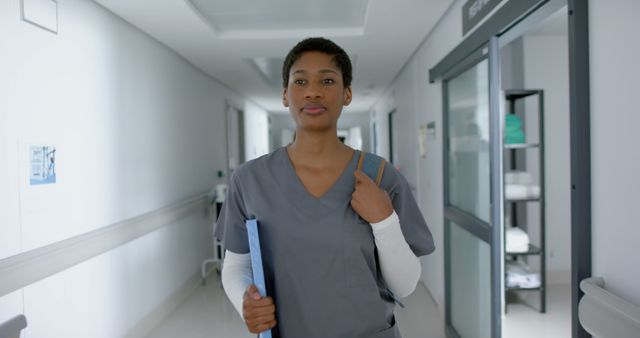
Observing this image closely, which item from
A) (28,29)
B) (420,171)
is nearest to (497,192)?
(420,171)

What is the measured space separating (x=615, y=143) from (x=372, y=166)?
773 mm

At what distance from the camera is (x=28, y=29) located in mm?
2225

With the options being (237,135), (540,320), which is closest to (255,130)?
(237,135)

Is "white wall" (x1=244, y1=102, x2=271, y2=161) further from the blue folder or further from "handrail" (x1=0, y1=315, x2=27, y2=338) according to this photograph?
the blue folder

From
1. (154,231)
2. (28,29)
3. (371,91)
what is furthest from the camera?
(371,91)

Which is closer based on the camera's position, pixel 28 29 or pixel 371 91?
pixel 28 29

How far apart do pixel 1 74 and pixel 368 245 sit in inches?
78.2

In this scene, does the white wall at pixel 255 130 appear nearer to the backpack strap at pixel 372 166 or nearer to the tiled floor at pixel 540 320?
the tiled floor at pixel 540 320

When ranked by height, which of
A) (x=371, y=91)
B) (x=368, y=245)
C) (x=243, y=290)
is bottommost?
(x=243, y=290)

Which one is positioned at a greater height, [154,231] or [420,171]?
[420,171]

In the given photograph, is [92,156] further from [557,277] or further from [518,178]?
[557,277]

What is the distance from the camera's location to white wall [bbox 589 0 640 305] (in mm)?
1226

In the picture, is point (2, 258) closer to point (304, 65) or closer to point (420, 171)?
point (304, 65)

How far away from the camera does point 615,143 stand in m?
1.30
